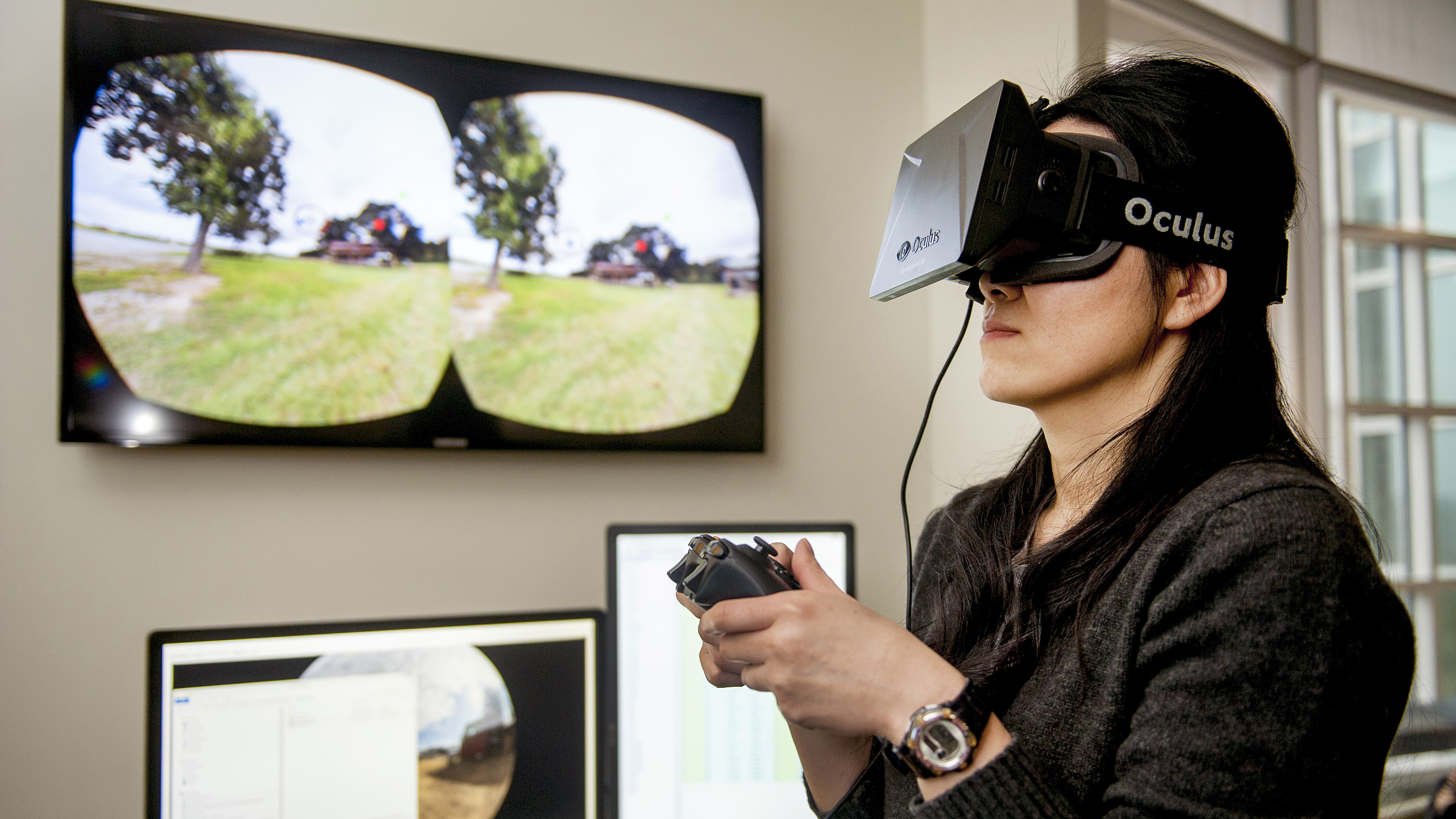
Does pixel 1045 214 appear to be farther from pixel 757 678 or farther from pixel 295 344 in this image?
pixel 295 344

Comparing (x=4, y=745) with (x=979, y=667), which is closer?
(x=979, y=667)

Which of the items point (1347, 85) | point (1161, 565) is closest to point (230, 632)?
point (1161, 565)

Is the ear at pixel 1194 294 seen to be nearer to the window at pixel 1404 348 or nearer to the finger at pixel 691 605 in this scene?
the finger at pixel 691 605

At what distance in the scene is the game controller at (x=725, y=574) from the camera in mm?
508

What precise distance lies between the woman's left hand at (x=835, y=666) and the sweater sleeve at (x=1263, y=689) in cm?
5

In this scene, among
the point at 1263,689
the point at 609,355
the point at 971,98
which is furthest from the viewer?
the point at 971,98

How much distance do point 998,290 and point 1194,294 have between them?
0.44ft

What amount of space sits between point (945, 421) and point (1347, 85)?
1.47m

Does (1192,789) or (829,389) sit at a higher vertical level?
(829,389)

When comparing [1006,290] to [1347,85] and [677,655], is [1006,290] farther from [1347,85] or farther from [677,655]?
[1347,85]

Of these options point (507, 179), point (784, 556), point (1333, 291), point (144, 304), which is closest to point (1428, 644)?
point (1333, 291)

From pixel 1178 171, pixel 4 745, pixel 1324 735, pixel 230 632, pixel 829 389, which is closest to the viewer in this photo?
pixel 1324 735

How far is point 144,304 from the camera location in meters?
1.09

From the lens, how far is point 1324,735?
429 millimetres
